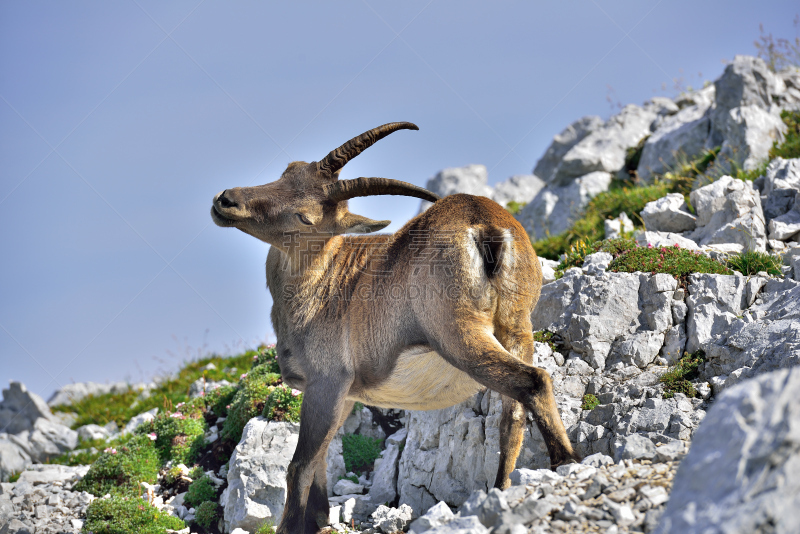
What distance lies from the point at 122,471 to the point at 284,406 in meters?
3.50

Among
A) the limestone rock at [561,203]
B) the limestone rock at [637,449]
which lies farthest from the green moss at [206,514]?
the limestone rock at [561,203]

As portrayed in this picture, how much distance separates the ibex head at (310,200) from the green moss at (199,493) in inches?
212

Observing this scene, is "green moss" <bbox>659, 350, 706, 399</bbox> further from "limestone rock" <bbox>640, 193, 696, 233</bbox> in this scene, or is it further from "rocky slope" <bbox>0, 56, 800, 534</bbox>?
"limestone rock" <bbox>640, 193, 696, 233</bbox>

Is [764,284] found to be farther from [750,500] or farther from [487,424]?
[750,500]

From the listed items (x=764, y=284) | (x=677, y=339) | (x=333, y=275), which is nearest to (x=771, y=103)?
(x=764, y=284)

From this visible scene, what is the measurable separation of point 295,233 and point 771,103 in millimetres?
17678

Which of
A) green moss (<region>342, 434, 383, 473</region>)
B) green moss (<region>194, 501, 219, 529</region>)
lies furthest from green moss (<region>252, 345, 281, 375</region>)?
green moss (<region>194, 501, 219, 529</region>)

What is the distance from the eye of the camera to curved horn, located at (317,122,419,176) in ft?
23.8

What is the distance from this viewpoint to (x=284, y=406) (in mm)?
10586

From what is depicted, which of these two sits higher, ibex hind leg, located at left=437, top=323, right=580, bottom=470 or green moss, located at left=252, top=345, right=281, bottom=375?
green moss, located at left=252, top=345, right=281, bottom=375

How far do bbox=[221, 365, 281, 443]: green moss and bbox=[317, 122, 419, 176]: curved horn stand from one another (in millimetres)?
5571

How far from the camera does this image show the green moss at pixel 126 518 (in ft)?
30.6

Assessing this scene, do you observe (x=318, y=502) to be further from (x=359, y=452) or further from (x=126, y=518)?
(x=126, y=518)

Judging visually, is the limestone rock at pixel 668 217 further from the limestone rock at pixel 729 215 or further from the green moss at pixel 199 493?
the green moss at pixel 199 493
